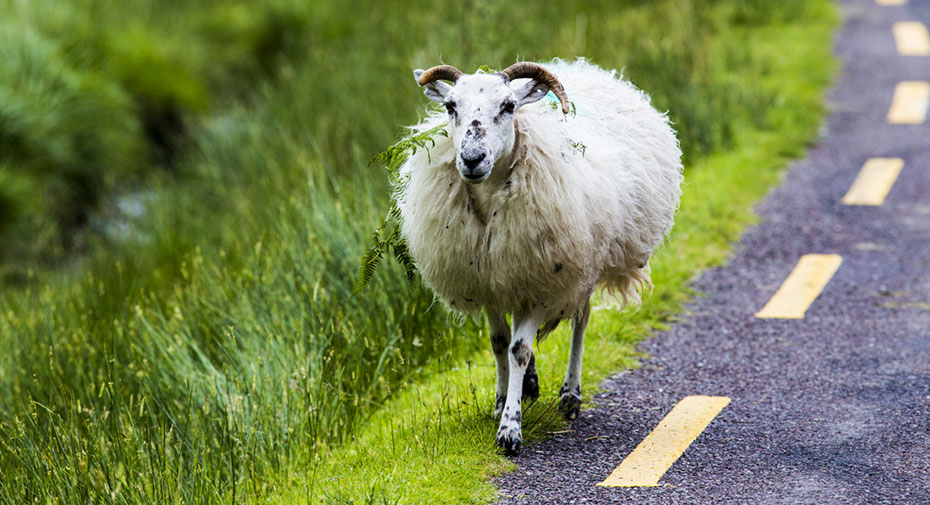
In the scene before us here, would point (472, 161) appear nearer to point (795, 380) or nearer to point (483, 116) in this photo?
point (483, 116)

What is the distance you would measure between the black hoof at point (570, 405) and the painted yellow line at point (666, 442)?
0.39m

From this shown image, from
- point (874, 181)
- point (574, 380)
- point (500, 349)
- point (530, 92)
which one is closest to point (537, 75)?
point (530, 92)

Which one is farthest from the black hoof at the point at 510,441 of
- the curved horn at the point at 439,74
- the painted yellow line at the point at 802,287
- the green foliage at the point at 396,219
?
the painted yellow line at the point at 802,287

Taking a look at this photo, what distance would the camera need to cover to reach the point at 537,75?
185 inches

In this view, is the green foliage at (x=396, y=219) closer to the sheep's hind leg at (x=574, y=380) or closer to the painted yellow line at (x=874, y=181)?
the sheep's hind leg at (x=574, y=380)

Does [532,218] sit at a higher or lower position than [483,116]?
lower

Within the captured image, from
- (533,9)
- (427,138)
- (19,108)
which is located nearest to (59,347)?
(427,138)

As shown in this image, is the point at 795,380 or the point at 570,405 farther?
the point at 795,380

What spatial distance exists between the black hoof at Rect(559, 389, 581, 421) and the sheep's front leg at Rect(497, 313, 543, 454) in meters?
0.44

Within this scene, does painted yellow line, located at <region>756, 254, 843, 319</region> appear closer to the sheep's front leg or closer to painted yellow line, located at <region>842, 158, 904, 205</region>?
painted yellow line, located at <region>842, 158, 904, 205</region>

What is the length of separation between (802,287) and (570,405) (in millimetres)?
2484

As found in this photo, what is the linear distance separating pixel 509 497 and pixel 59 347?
12.3ft

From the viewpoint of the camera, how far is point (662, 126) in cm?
568

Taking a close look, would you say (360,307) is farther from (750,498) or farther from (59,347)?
(750,498)
